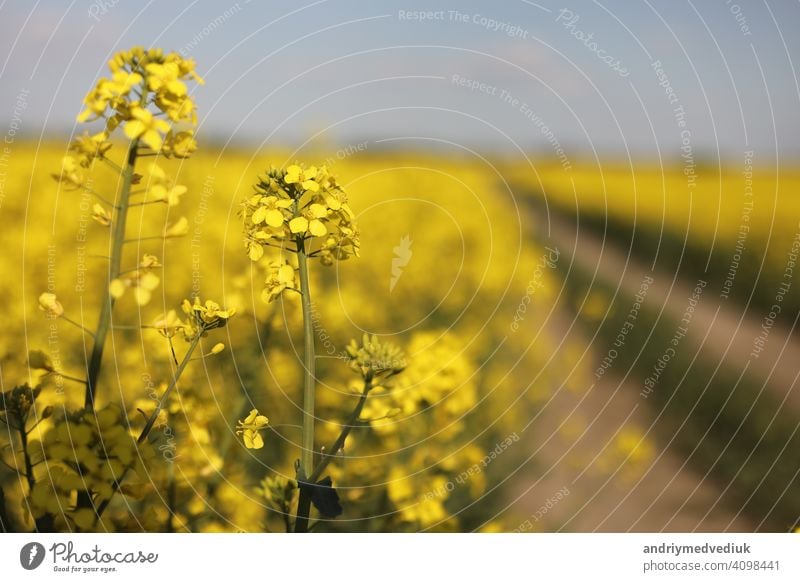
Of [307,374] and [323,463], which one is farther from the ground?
[307,374]

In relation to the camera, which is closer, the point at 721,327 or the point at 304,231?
the point at 304,231

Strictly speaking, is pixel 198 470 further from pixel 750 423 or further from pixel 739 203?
pixel 739 203

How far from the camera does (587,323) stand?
631cm

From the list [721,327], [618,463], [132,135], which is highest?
[132,135]

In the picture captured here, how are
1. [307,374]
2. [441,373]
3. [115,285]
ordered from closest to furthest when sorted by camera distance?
1. [115,285]
2. [307,374]
3. [441,373]

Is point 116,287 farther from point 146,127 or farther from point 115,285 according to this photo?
point 146,127

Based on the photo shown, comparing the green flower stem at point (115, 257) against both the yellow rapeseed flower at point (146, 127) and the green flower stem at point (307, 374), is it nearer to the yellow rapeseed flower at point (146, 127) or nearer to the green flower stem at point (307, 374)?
the yellow rapeseed flower at point (146, 127)

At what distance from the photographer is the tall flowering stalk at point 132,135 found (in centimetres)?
109
